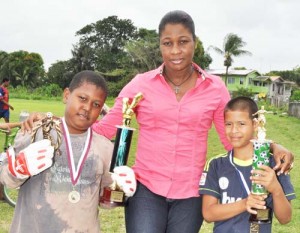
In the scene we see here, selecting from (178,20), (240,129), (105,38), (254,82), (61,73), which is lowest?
(240,129)

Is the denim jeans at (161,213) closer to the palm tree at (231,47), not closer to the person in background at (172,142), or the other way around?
the person in background at (172,142)

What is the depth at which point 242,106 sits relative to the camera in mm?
2711

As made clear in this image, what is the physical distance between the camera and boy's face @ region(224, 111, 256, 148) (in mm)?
2676

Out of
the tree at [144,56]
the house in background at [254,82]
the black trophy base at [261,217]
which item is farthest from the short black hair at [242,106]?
the house in background at [254,82]

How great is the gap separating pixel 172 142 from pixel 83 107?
1.89 ft

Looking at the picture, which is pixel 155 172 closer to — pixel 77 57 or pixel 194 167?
pixel 194 167

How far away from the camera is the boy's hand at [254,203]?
2.38m

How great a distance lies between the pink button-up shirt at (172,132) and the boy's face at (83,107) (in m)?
0.28

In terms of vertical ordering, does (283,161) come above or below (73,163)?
above

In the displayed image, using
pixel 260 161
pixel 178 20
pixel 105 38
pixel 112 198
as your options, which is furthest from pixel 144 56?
pixel 260 161

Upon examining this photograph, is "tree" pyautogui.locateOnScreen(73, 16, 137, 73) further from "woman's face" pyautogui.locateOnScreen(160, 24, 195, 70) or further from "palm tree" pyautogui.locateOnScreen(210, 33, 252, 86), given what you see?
"woman's face" pyautogui.locateOnScreen(160, 24, 195, 70)

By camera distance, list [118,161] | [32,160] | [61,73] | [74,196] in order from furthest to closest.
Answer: [61,73] → [118,161] → [74,196] → [32,160]

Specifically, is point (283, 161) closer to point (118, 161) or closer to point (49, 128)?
point (118, 161)

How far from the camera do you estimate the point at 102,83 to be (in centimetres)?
275
